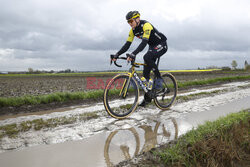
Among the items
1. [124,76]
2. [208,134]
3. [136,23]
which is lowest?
[208,134]

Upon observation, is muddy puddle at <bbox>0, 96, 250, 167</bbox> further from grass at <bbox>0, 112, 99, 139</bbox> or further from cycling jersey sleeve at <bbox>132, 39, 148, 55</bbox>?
cycling jersey sleeve at <bbox>132, 39, 148, 55</bbox>

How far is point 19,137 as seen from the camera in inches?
142

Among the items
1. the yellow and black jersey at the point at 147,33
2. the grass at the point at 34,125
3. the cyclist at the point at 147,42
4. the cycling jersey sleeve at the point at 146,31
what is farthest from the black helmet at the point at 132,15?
the grass at the point at 34,125

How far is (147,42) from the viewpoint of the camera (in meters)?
5.21

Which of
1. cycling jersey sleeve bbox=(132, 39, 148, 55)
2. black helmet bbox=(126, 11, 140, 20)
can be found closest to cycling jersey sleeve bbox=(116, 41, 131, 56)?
→ cycling jersey sleeve bbox=(132, 39, 148, 55)

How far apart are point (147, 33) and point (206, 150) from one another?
3.28 m

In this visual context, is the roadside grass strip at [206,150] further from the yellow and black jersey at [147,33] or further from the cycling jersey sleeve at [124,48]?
the cycling jersey sleeve at [124,48]

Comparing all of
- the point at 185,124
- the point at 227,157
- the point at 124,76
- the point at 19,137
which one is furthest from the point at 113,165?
the point at 124,76

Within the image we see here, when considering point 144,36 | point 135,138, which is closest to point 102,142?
point 135,138

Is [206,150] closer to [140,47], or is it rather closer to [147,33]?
[140,47]

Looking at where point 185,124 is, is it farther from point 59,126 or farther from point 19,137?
point 19,137

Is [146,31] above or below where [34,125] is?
above

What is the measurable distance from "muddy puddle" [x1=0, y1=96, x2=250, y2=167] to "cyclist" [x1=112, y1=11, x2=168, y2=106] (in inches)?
73.9

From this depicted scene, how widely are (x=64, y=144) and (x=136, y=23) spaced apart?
356 centimetres
